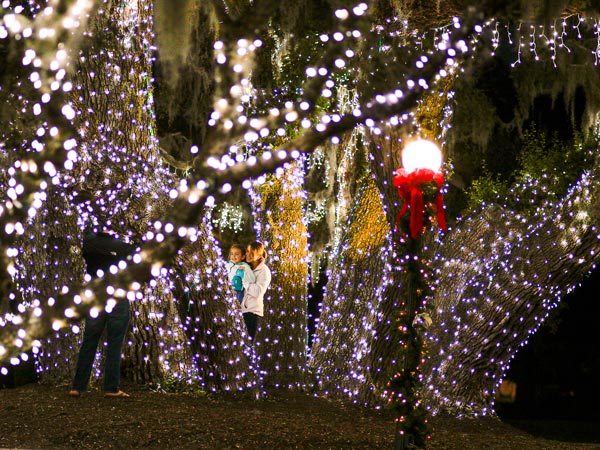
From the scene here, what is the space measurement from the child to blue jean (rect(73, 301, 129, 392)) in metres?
2.34

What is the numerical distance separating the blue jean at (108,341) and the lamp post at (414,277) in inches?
95.0

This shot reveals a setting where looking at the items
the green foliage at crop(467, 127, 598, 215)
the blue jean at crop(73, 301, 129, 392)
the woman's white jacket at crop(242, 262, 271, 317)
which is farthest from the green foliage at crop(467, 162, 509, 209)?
the blue jean at crop(73, 301, 129, 392)

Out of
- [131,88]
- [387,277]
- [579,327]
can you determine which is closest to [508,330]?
[387,277]

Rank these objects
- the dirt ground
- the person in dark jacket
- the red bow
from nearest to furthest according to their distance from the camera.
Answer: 1. the dirt ground
2. the red bow
3. the person in dark jacket

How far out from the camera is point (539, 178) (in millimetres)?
14453

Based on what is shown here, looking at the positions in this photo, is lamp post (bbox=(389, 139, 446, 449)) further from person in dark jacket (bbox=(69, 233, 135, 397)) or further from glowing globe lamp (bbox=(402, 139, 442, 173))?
person in dark jacket (bbox=(69, 233, 135, 397))

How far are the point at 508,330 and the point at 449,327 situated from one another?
605 millimetres

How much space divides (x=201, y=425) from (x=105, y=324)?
1.42 m

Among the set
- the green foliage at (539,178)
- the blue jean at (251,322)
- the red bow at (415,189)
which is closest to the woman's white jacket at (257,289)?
the blue jean at (251,322)

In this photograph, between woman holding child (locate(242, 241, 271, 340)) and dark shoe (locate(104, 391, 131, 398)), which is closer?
dark shoe (locate(104, 391, 131, 398))

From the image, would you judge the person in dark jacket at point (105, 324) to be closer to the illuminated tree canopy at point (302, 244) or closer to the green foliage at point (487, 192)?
the illuminated tree canopy at point (302, 244)

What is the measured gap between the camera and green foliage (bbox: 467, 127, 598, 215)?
14.5 meters

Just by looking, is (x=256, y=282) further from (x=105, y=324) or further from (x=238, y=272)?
(x=105, y=324)

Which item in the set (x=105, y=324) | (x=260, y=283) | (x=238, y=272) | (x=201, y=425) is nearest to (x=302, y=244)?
(x=238, y=272)
